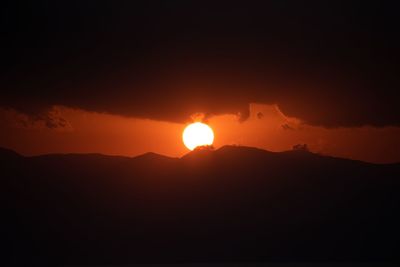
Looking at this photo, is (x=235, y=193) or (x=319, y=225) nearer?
(x=319, y=225)

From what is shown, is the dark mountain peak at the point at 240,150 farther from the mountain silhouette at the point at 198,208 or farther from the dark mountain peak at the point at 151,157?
the dark mountain peak at the point at 151,157

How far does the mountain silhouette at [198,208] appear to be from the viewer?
283 feet

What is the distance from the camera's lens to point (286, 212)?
3853 inches

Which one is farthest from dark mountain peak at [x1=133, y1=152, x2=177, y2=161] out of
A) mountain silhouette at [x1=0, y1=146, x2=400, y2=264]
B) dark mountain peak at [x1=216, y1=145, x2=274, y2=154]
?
dark mountain peak at [x1=216, y1=145, x2=274, y2=154]

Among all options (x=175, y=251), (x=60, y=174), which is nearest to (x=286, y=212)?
(x=175, y=251)

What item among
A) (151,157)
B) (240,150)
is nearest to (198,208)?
(151,157)

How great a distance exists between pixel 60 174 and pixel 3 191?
10.8m

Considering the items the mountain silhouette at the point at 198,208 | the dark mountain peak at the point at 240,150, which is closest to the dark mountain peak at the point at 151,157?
the mountain silhouette at the point at 198,208

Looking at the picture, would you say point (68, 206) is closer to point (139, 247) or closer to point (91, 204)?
point (91, 204)

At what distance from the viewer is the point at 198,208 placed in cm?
10069

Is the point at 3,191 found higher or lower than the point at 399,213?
higher

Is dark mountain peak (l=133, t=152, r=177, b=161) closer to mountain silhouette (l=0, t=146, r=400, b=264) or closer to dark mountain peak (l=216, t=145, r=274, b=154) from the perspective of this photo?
mountain silhouette (l=0, t=146, r=400, b=264)

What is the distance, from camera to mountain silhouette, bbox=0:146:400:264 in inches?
3401

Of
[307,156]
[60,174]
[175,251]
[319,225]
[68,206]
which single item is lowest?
[175,251]
